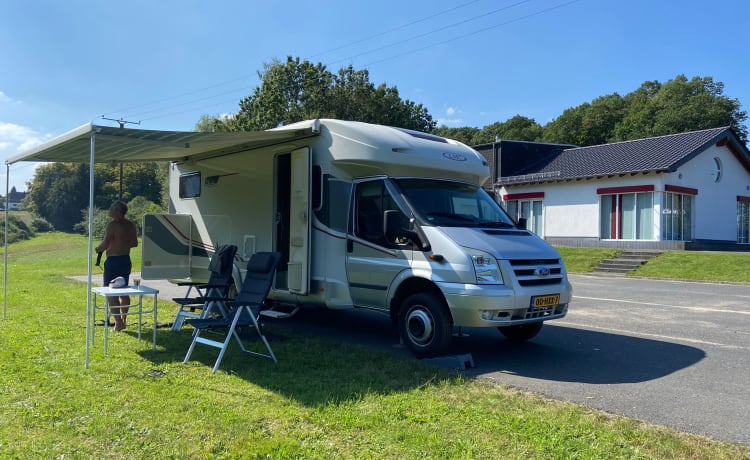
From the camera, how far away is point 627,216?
25.1 m

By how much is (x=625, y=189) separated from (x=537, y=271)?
67.7 ft

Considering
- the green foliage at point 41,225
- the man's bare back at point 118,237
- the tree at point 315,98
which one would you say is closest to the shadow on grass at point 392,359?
the man's bare back at point 118,237

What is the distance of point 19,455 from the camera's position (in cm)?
378

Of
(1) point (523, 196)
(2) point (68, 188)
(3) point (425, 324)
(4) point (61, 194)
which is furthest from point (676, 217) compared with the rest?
(4) point (61, 194)

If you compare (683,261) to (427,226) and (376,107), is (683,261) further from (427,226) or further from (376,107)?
(376,107)

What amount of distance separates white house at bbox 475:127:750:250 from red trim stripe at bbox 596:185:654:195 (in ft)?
0.14

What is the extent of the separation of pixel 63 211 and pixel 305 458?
71.0 metres

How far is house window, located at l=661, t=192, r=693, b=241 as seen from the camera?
23.8 metres

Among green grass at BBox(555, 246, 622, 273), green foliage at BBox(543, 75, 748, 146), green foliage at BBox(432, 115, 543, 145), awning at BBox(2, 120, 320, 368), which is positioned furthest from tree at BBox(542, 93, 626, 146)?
awning at BBox(2, 120, 320, 368)

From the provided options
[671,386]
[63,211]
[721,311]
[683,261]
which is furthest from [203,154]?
[63,211]

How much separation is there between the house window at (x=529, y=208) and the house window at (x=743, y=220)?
30.0 ft

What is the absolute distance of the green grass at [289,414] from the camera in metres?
3.90

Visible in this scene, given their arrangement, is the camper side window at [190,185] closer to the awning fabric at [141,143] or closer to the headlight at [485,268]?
the awning fabric at [141,143]

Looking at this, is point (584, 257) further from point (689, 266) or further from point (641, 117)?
point (641, 117)
